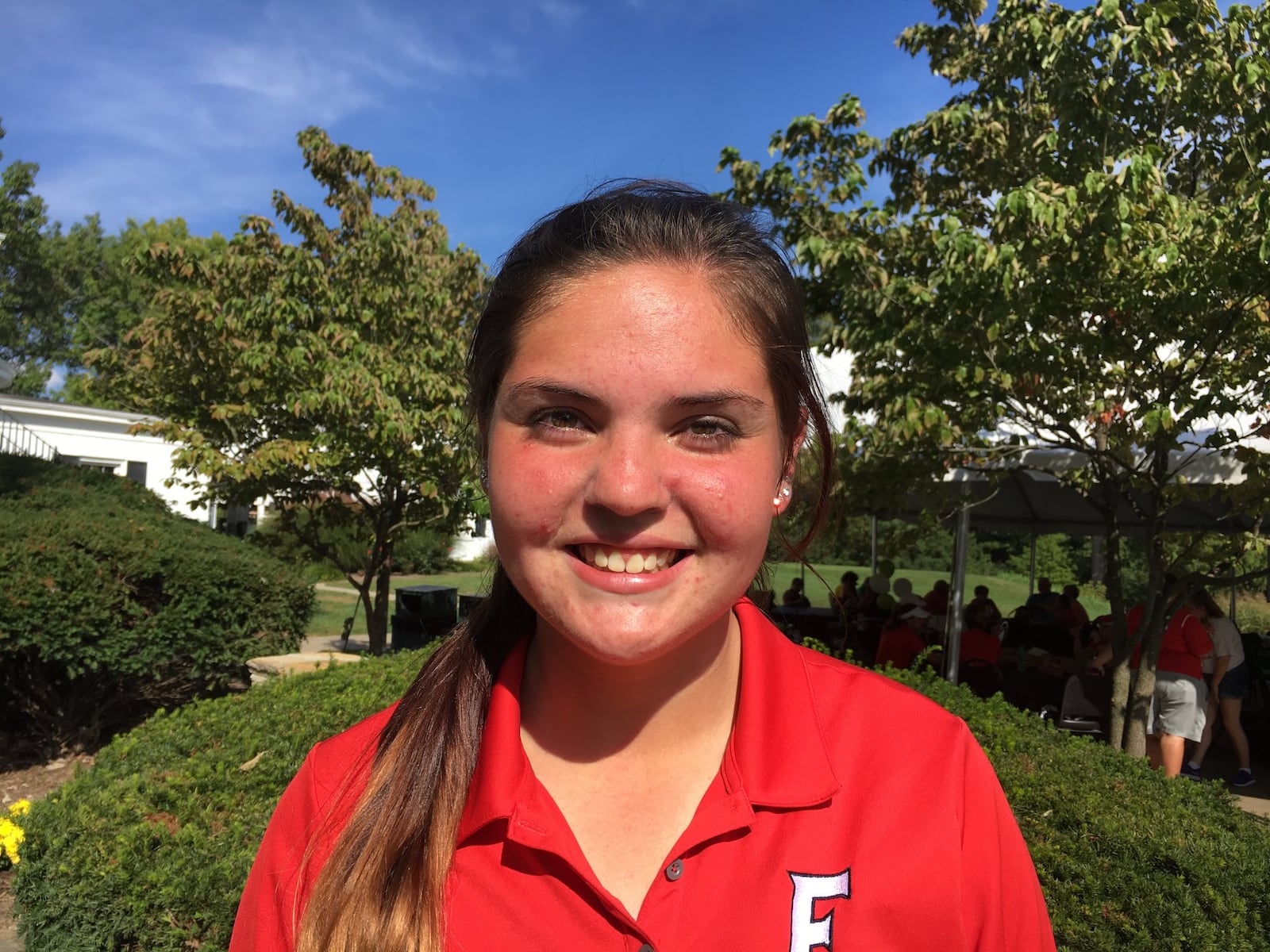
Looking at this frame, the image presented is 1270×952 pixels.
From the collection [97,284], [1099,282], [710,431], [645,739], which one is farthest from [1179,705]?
[97,284]

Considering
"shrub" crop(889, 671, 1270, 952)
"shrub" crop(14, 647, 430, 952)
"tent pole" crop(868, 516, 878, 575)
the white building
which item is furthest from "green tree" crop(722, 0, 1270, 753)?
the white building

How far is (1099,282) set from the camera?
5551mm

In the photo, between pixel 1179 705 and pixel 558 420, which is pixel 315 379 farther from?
pixel 558 420

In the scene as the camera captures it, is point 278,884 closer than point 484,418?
Yes

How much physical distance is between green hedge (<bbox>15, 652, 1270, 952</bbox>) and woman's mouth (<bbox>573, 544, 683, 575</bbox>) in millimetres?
1842

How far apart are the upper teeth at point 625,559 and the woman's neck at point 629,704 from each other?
0.19 metres

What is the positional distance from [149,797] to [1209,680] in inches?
327

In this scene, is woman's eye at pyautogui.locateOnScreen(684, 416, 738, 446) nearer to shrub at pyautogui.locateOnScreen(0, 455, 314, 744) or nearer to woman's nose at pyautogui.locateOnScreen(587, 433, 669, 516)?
woman's nose at pyautogui.locateOnScreen(587, 433, 669, 516)

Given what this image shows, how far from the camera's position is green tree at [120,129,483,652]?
28.8 feet

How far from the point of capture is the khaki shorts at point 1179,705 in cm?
706

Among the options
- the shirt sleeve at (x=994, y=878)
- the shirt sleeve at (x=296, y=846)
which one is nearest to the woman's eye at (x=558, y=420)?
the shirt sleeve at (x=296, y=846)

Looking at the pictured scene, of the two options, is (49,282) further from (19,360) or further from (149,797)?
(149,797)

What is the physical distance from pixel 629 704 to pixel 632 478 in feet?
1.30

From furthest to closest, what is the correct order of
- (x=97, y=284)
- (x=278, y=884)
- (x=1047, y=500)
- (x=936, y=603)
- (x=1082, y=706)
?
(x=97, y=284), (x=936, y=603), (x=1047, y=500), (x=1082, y=706), (x=278, y=884)
